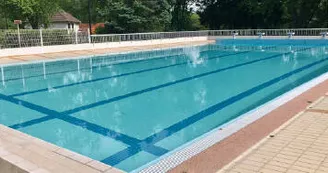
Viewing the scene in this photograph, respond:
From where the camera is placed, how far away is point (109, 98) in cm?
747

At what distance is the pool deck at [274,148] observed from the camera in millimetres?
2990

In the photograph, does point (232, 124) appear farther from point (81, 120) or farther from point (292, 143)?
point (81, 120)

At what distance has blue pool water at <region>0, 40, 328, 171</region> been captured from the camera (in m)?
4.92

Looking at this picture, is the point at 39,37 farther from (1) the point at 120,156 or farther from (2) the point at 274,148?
(2) the point at 274,148

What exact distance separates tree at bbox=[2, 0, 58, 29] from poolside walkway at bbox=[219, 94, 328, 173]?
2150 cm

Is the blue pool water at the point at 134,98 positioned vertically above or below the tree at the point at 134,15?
below

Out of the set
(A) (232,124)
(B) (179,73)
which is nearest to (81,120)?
(A) (232,124)

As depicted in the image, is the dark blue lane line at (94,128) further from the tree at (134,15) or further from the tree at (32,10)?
the tree at (134,15)

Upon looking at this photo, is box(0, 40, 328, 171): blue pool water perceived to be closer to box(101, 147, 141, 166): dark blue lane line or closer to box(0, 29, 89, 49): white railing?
box(101, 147, 141, 166): dark blue lane line

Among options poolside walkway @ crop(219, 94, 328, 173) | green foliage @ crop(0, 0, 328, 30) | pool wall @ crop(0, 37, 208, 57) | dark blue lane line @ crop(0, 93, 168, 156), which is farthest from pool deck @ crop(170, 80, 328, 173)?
green foliage @ crop(0, 0, 328, 30)

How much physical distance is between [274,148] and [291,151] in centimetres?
17

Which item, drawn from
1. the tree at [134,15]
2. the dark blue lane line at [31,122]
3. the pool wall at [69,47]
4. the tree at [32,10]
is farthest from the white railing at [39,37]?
the dark blue lane line at [31,122]

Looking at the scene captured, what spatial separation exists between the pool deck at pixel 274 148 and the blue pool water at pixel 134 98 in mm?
1068

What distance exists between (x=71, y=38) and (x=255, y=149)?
14.6 m
